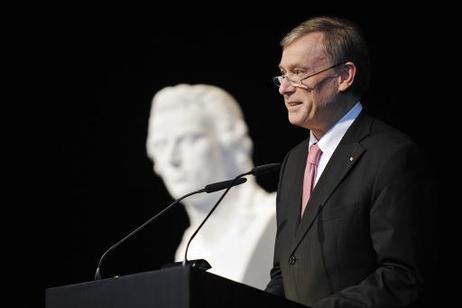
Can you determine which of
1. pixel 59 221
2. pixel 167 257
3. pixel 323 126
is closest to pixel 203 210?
pixel 167 257

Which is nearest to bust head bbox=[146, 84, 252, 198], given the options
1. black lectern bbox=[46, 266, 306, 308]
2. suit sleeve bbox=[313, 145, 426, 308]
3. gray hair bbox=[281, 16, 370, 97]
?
gray hair bbox=[281, 16, 370, 97]

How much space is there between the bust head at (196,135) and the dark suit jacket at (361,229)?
2098mm

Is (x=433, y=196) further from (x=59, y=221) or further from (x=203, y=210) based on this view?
(x=59, y=221)

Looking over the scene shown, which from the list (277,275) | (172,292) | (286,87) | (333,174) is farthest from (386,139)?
(172,292)

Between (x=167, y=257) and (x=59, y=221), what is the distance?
2.36ft

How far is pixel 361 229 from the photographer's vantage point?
2.87 meters

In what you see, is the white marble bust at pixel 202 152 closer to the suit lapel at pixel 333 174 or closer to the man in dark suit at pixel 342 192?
the man in dark suit at pixel 342 192

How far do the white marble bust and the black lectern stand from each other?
2.58m

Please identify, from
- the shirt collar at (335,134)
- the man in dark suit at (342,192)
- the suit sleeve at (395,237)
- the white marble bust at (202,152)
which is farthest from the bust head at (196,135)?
the suit sleeve at (395,237)

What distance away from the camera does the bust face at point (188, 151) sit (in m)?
5.23

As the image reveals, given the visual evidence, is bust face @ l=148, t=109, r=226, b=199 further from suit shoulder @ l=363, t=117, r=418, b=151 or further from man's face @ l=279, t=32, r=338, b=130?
suit shoulder @ l=363, t=117, r=418, b=151

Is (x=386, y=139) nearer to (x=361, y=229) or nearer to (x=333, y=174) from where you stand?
(x=333, y=174)

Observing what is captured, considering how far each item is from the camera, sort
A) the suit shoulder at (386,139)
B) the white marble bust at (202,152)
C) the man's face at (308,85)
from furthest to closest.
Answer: the white marble bust at (202,152) < the man's face at (308,85) < the suit shoulder at (386,139)

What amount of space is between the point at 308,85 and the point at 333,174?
406 mm
